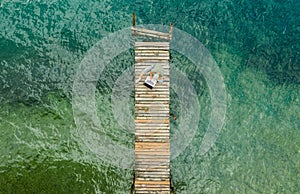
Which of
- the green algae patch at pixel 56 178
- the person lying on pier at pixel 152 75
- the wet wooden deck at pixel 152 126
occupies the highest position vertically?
the person lying on pier at pixel 152 75

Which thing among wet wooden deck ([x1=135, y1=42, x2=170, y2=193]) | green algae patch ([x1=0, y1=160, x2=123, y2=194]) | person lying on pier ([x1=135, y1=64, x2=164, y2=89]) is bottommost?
green algae patch ([x1=0, y1=160, x2=123, y2=194])

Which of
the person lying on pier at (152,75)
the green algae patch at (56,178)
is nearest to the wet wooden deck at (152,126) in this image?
the person lying on pier at (152,75)

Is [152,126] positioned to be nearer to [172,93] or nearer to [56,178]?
[172,93]

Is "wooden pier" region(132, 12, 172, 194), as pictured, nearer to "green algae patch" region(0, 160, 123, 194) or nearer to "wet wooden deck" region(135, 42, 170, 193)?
"wet wooden deck" region(135, 42, 170, 193)

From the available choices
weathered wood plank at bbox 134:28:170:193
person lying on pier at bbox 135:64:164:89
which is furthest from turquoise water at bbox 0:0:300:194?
person lying on pier at bbox 135:64:164:89

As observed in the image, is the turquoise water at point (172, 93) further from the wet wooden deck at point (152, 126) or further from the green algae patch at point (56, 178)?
the wet wooden deck at point (152, 126)

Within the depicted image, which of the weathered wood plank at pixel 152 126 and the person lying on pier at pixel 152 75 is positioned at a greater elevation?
the person lying on pier at pixel 152 75
